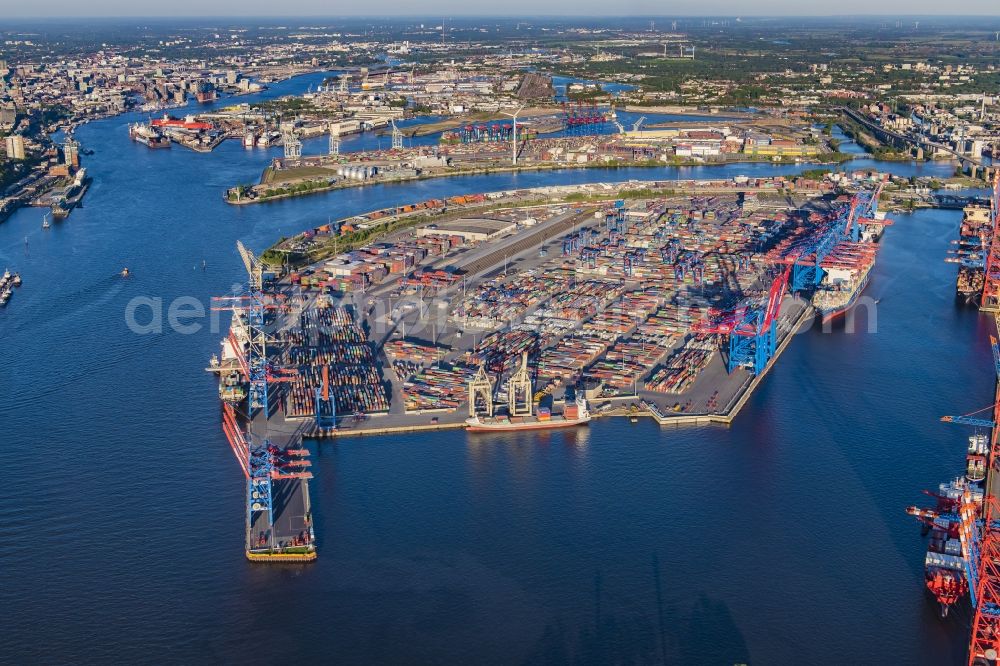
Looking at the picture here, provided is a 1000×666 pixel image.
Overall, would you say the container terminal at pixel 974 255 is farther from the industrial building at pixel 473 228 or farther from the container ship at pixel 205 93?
the container ship at pixel 205 93

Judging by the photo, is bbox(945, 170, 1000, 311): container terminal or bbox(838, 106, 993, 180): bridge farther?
bbox(838, 106, 993, 180): bridge

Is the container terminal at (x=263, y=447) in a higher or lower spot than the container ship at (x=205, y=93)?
lower

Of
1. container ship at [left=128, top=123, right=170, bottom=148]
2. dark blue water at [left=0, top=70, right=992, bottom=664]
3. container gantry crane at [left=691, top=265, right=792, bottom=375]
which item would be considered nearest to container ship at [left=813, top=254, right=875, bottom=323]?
dark blue water at [left=0, top=70, right=992, bottom=664]

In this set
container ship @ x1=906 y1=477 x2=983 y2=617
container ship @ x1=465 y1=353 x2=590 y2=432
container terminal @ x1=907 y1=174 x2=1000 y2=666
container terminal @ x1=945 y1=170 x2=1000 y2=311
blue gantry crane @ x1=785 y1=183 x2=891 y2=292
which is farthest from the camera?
blue gantry crane @ x1=785 y1=183 x2=891 y2=292

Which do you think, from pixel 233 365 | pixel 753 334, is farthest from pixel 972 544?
pixel 233 365

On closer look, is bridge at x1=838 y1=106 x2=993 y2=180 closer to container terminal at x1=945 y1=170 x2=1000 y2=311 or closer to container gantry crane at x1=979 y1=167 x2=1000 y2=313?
container terminal at x1=945 y1=170 x2=1000 y2=311

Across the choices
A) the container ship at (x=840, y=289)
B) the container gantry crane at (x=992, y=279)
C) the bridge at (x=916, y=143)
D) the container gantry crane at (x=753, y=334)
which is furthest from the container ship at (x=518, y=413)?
the bridge at (x=916, y=143)
